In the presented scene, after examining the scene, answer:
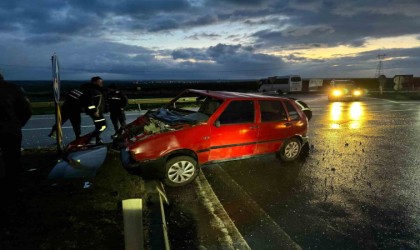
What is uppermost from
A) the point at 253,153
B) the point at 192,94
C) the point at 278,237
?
the point at 192,94

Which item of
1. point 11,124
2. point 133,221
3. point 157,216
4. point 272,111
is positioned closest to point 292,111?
point 272,111

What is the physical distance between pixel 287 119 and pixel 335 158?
1710 mm

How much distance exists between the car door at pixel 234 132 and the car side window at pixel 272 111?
28 centimetres

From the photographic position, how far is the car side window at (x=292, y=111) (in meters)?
7.15

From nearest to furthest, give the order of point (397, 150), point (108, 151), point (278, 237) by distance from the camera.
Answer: point (278, 237) < point (108, 151) < point (397, 150)

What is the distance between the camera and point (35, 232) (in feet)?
12.4

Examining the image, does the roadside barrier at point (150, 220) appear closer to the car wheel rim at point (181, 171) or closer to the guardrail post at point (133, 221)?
the guardrail post at point (133, 221)

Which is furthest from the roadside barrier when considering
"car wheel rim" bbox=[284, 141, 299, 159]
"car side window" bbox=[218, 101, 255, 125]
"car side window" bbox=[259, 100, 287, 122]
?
"car wheel rim" bbox=[284, 141, 299, 159]

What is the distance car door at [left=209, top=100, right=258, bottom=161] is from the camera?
19.7 feet

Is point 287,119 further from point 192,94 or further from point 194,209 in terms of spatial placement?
point 194,209

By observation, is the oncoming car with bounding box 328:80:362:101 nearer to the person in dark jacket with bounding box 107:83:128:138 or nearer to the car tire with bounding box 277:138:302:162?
the car tire with bounding box 277:138:302:162

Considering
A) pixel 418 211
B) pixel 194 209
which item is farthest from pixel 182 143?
pixel 418 211

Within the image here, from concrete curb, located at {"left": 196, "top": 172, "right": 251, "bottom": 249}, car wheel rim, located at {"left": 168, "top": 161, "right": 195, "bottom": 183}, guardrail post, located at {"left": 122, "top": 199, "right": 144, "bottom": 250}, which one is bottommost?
concrete curb, located at {"left": 196, "top": 172, "right": 251, "bottom": 249}

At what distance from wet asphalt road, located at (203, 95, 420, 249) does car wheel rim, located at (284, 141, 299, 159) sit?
0.74 ft
